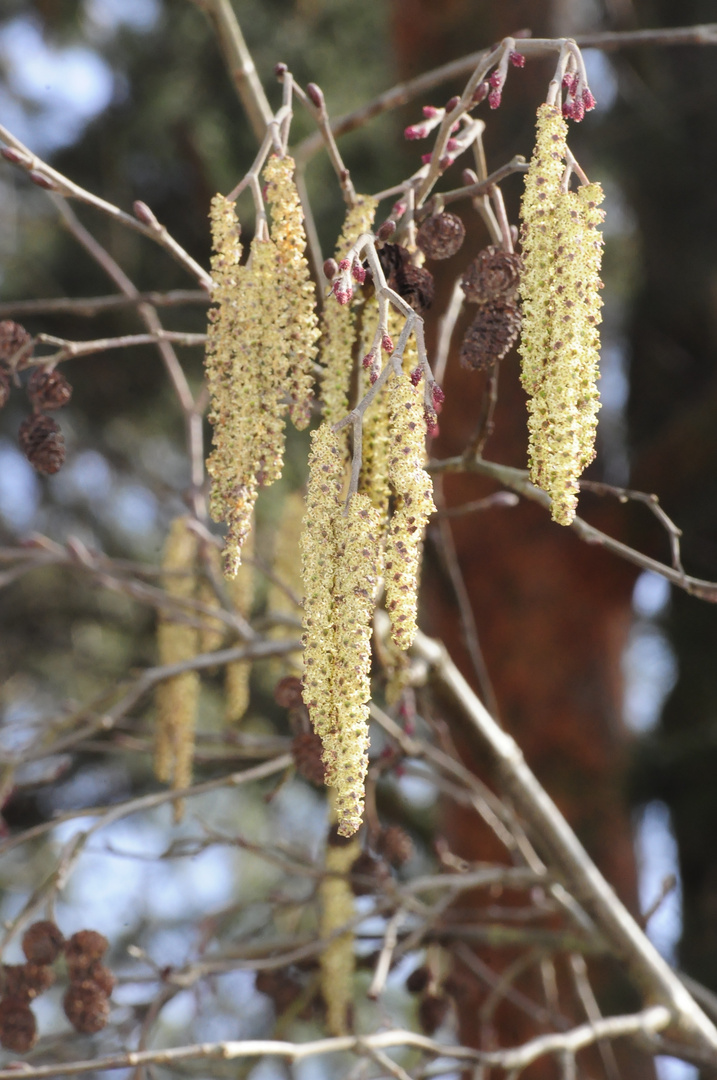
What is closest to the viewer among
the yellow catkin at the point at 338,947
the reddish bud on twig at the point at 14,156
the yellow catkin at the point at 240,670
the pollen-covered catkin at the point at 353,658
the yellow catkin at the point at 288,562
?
the pollen-covered catkin at the point at 353,658

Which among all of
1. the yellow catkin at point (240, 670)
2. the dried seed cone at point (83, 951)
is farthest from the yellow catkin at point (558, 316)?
the yellow catkin at point (240, 670)

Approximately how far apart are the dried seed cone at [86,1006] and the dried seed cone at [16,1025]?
56mm

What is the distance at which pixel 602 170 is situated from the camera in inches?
157

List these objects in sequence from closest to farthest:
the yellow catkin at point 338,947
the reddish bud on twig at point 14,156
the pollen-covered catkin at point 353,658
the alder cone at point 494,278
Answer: the pollen-covered catkin at point 353,658 < the alder cone at point 494,278 < the reddish bud on twig at point 14,156 < the yellow catkin at point 338,947

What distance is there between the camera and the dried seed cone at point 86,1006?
1.57 m

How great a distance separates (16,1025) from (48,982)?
7 centimetres

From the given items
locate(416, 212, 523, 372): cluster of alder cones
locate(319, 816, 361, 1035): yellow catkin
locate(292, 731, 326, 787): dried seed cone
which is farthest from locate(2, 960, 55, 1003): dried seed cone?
locate(416, 212, 523, 372): cluster of alder cones

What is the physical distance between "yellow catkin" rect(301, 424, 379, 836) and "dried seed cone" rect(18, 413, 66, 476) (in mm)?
491

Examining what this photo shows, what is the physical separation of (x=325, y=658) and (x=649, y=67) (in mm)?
4096

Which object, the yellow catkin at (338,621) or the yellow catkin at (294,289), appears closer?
the yellow catkin at (338,621)

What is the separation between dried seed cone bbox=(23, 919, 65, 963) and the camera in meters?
1.56

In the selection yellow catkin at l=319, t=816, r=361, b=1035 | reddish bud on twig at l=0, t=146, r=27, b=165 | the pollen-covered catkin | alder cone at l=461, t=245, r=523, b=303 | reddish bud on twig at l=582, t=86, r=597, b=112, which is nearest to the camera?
the pollen-covered catkin

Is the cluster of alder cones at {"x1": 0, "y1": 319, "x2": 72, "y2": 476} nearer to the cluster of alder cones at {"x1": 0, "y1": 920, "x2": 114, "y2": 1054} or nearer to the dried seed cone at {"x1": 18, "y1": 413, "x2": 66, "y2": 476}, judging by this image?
the dried seed cone at {"x1": 18, "y1": 413, "x2": 66, "y2": 476}

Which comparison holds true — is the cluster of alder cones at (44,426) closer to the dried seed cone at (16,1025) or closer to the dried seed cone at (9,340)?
the dried seed cone at (9,340)
